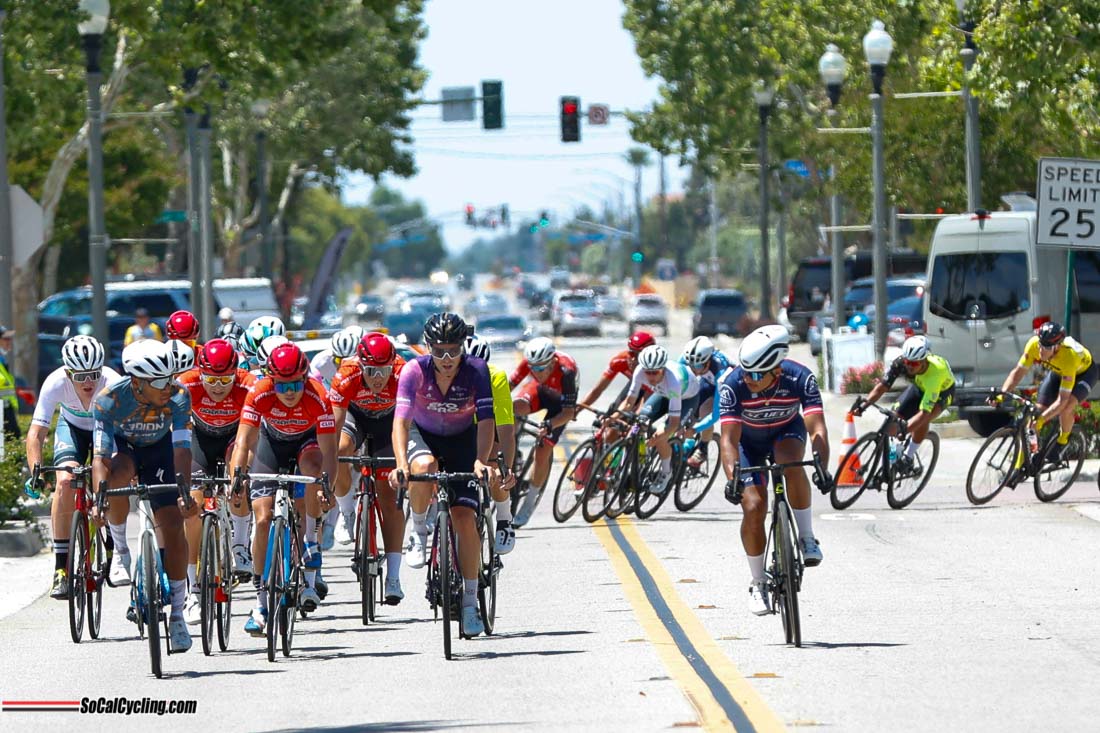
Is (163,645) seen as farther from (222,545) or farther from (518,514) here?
(518,514)

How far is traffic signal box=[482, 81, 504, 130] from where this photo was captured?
4688 centimetres

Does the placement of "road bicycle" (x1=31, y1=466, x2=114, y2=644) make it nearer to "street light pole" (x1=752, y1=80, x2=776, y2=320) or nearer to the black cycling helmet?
the black cycling helmet

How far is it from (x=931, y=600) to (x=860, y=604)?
17.9 inches

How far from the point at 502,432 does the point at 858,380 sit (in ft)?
68.8

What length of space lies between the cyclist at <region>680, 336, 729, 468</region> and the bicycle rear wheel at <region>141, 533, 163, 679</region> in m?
8.44

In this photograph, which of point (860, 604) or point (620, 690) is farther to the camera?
point (860, 604)

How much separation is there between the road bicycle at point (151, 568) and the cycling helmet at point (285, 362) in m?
0.81

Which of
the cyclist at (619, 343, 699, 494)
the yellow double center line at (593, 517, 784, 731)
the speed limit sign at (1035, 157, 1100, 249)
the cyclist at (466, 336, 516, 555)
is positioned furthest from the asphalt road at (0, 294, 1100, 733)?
the speed limit sign at (1035, 157, 1100, 249)

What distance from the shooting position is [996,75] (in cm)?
2412

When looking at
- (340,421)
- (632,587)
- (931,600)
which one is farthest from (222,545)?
(931,600)

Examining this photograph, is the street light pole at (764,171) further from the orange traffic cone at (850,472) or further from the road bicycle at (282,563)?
the road bicycle at (282,563)

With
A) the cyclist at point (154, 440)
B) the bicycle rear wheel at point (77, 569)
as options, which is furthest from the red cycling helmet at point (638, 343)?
the cyclist at point (154, 440)

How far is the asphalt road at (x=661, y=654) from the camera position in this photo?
9.23 metres

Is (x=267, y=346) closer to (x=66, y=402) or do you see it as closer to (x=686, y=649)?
(x=66, y=402)
